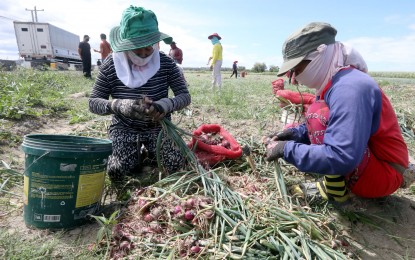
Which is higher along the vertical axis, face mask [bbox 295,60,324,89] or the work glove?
face mask [bbox 295,60,324,89]

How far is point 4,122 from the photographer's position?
3258mm

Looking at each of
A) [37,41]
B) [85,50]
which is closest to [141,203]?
[85,50]

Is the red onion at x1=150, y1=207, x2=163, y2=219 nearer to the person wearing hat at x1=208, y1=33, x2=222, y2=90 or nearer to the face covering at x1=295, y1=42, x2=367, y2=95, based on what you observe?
the face covering at x1=295, y1=42, x2=367, y2=95

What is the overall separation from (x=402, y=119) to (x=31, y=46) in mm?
21034

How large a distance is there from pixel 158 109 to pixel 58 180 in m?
0.67

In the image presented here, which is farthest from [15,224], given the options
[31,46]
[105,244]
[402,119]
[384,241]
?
[31,46]

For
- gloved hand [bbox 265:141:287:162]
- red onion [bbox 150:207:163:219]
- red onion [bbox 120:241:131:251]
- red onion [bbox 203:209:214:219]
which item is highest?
gloved hand [bbox 265:141:287:162]

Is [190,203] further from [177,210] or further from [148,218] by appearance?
[148,218]

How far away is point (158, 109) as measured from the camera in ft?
6.16

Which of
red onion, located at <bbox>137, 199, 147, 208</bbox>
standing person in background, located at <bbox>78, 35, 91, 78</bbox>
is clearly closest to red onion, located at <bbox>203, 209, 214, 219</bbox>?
red onion, located at <bbox>137, 199, 147, 208</bbox>

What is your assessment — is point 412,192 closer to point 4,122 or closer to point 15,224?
point 15,224

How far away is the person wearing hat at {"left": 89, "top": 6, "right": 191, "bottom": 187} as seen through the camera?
196 centimetres

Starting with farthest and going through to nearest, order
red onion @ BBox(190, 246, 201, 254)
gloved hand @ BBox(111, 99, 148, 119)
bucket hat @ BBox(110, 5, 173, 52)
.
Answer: bucket hat @ BBox(110, 5, 173, 52)
gloved hand @ BBox(111, 99, 148, 119)
red onion @ BBox(190, 246, 201, 254)

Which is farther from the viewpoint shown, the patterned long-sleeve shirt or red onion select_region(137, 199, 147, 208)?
the patterned long-sleeve shirt
